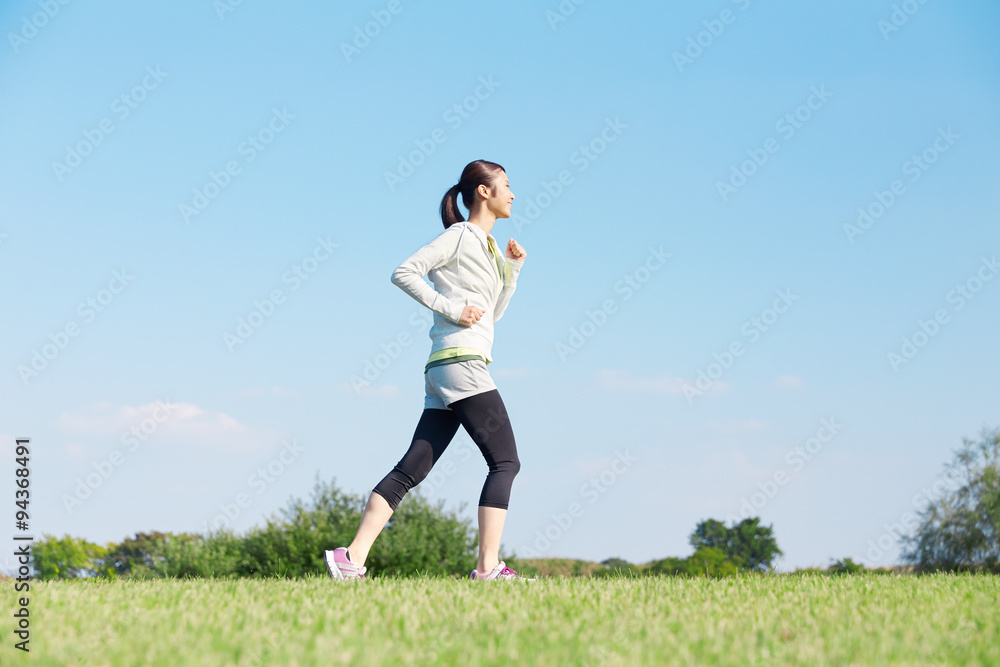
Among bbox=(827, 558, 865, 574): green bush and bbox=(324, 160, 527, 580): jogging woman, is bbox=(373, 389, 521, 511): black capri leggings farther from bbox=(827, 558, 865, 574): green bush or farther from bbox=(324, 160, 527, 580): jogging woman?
bbox=(827, 558, 865, 574): green bush

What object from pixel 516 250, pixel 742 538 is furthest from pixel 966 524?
pixel 516 250

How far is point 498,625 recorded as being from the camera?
3531 millimetres

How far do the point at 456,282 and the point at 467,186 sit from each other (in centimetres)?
86

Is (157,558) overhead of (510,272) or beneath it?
beneath

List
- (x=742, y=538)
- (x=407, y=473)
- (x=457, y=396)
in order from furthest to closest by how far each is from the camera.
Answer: (x=742, y=538) < (x=407, y=473) < (x=457, y=396)

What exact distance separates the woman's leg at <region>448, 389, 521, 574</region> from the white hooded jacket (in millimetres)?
366

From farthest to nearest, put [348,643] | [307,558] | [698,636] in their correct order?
[307,558] < [698,636] < [348,643]

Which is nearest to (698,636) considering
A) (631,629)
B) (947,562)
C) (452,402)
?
(631,629)

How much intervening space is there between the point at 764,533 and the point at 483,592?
63.9 ft

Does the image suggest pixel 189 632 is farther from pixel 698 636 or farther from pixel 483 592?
pixel 698 636

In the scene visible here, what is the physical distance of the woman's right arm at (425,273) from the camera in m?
5.59

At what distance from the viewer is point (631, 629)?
138 inches

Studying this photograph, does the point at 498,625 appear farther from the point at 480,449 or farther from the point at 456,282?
the point at 456,282

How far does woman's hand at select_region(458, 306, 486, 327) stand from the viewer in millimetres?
5598
